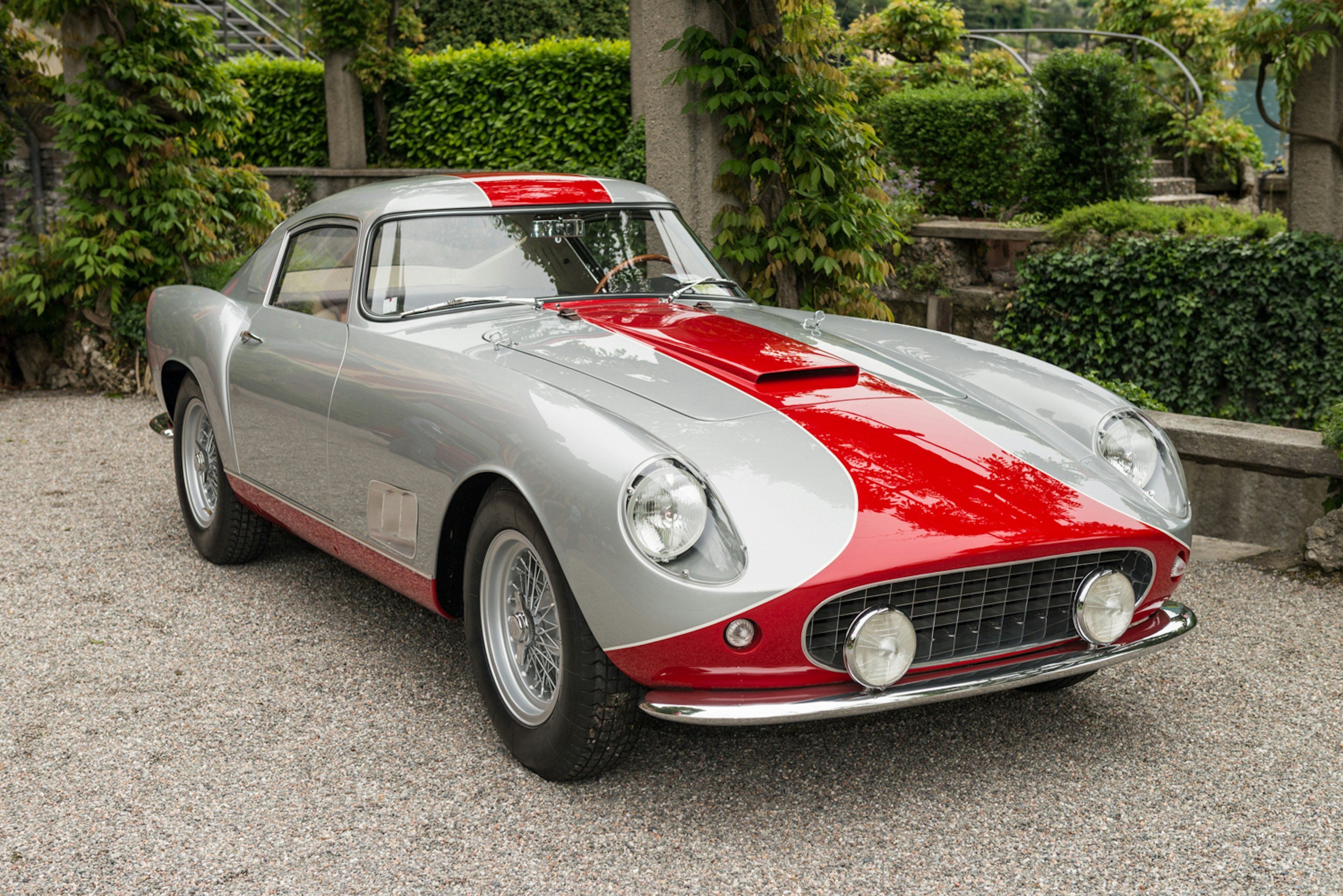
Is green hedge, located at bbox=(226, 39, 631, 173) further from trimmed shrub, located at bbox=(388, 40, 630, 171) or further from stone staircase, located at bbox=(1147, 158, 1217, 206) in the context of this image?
stone staircase, located at bbox=(1147, 158, 1217, 206)

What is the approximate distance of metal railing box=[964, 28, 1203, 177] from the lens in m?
10.5

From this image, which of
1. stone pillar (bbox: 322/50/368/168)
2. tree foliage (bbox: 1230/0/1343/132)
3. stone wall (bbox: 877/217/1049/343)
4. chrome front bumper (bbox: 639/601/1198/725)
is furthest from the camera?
stone pillar (bbox: 322/50/368/168)

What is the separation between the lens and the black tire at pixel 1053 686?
3531 millimetres

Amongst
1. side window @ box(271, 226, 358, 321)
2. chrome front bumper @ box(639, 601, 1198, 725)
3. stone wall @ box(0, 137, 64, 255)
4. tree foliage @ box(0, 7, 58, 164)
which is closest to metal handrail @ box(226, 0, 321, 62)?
stone wall @ box(0, 137, 64, 255)

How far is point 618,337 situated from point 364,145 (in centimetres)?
1113

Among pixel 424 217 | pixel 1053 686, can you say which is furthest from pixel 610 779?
pixel 424 217

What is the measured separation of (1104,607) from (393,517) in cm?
194

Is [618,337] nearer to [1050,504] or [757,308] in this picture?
[757,308]

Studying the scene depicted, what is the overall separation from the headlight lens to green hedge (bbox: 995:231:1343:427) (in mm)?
2618

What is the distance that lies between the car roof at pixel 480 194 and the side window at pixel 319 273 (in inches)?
3.5

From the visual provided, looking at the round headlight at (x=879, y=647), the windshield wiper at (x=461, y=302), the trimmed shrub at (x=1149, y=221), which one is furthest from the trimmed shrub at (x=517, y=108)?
the round headlight at (x=879, y=647)

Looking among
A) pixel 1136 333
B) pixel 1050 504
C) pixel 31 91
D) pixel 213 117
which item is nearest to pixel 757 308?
pixel 1050 504

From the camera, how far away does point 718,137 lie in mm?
6125

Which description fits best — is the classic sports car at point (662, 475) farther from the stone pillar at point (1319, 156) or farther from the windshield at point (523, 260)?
the stone pillar at point (1319, 156)
